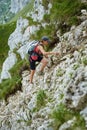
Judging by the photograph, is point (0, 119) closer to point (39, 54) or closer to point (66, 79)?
point (39, 54)

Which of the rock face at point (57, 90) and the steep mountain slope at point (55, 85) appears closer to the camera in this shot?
the steep mountain slope at point (55, 85)

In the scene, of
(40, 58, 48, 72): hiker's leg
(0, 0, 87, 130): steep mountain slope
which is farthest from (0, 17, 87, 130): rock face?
(40, 58, 48, 72): hiker's leg

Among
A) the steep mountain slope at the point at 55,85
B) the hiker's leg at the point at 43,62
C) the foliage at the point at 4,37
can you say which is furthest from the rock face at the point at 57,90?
the foliage at the point at 4,37

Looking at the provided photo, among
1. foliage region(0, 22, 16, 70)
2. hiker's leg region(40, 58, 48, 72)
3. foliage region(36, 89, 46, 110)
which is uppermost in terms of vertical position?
foliage region(0, 22, 16, 70)

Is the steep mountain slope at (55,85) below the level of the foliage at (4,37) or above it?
below

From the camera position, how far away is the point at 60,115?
17094 mm

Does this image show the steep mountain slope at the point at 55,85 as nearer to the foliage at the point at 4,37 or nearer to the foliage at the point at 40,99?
the foliage at the point at 40,99

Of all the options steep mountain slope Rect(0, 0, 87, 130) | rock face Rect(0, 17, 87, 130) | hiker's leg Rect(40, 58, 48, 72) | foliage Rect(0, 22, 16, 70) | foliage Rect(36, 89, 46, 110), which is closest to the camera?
steep mountain slope Rect(0, 0, 87, 130)

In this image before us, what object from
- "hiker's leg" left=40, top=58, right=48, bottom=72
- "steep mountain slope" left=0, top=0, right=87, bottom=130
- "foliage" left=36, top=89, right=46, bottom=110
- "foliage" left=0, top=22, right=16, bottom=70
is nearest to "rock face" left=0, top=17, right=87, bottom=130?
"steep mountain slope" left=0, top=0, right=87, bottom=130

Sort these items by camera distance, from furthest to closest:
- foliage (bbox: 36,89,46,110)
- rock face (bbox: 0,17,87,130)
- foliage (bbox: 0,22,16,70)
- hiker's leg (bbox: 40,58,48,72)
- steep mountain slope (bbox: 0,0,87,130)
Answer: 1. foliage (bbox: 0,22,16,70)
2. hiker's leg (bbox: 40,58,48,72)
3. foliage (bbox: 36,89,46,110)
4. rock face (bbox: 0,17,87,130)
5. steep mountain slope (bbox: 0,0,87,130)

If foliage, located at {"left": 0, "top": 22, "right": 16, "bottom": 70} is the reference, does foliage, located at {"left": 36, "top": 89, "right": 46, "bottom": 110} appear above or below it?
below

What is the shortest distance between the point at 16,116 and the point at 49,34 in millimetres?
8904

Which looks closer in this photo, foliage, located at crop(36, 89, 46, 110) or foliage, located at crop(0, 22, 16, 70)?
foliage, located at crop(36, 89, 46, 110)

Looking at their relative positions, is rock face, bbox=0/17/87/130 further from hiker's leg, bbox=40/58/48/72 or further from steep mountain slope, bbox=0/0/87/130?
hiker's leg, bbox=40/58/48/72
